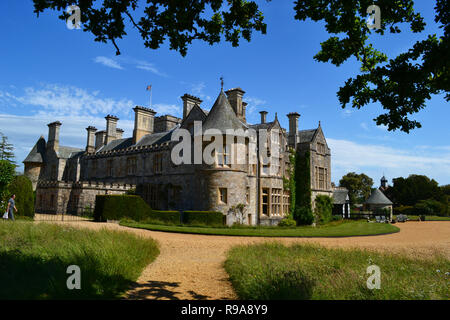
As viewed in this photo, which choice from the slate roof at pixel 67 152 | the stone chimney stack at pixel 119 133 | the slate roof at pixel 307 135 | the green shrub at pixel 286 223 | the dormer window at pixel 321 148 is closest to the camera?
the green shrub at pixel 286 223

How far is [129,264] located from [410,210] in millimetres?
56041

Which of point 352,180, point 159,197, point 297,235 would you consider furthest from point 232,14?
point 352,180

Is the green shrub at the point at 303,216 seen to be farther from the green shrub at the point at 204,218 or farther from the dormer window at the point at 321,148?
the green shrub at the point at 204,218

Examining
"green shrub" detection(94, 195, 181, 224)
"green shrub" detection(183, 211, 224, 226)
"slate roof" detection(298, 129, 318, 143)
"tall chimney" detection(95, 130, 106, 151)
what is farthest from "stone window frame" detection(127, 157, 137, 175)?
"slate roof" detection(298, 129, 318, 143)

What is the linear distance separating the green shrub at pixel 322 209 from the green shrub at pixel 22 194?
23570 mm

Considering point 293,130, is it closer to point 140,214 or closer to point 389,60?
point 140,214

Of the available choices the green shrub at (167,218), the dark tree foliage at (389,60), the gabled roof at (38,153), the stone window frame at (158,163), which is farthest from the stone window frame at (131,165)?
the dark tree foliage at (389,60)

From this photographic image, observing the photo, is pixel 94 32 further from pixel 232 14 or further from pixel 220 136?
pixel 220 136

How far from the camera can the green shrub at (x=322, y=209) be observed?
30266mm

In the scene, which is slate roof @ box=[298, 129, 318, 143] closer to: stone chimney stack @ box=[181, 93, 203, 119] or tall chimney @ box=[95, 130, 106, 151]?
stone chimney stack @ box=[181, 93, 203, 119]

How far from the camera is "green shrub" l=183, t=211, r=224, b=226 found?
21.0m

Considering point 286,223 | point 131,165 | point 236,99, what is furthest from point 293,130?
point 131,165

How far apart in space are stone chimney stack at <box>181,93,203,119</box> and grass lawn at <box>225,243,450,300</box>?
800 inches

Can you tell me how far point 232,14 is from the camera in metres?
6.89
